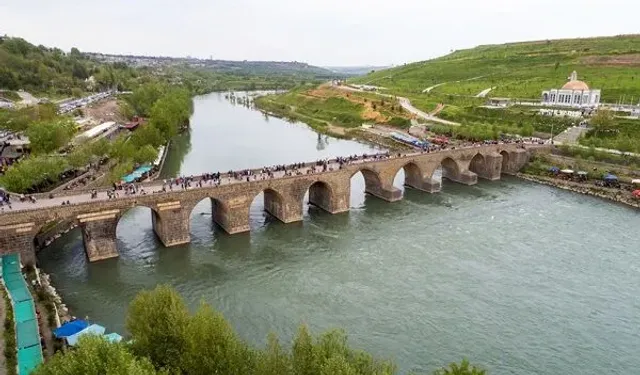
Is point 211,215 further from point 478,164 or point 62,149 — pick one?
point 478,164

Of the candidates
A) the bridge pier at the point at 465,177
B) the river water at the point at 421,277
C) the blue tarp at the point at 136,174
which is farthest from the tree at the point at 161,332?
the bridge pier at the point at 465,177

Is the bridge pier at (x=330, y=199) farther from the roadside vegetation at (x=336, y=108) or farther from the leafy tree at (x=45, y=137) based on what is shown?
the roadside vegetation at (x=336, y=108)

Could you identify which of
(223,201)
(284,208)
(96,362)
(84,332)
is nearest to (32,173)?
(223,201)

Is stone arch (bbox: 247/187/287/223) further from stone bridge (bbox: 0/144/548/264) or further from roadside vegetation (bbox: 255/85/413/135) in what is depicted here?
roadside vegetation (bbox: 255/85/413/135)

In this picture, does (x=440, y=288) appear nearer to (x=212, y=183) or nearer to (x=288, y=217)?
(x=288, y=217)

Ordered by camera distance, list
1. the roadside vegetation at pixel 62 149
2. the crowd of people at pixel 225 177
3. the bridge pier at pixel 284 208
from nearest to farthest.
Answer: the crowd of people at pixel 225 177 < the roadside vegetation at pixel 62 149 < the bridge pier at pixel 284 208

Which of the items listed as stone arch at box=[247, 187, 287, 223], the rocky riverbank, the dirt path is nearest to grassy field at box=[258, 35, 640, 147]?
the rocky riverbank

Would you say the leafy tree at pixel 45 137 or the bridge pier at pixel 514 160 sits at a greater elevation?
the leafy tree at pixel 45 137

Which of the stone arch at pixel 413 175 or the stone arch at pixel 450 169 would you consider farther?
the stone arch at pixel 450 169
